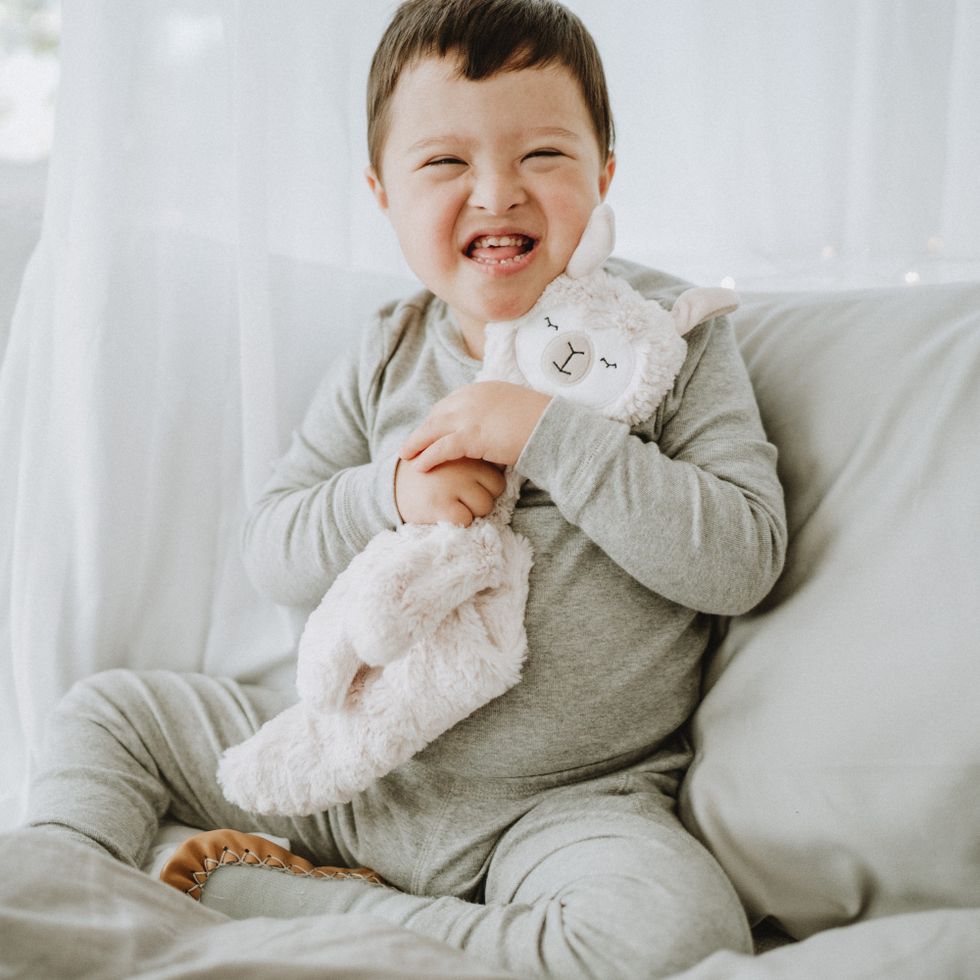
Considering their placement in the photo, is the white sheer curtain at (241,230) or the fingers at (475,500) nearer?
the fingers at (475,500)

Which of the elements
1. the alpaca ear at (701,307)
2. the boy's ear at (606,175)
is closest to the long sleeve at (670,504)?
the alpaca ear at (701,307)

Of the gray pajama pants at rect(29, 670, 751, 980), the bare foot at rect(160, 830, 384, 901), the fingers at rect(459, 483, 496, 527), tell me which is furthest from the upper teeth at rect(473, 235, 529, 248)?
the bare foot at rect(160, 830, 384, 901)

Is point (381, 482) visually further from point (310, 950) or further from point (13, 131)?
point (13, 131)

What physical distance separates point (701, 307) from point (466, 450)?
243mm

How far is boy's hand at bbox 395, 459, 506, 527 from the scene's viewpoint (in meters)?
0.79

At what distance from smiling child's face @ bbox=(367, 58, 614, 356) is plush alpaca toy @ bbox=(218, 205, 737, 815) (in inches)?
1.2

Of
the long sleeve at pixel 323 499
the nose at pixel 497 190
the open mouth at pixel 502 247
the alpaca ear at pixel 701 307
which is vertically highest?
the nose at pixel 497 190

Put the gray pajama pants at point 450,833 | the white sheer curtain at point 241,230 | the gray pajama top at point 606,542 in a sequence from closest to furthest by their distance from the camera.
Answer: the gray pajama pants at point 450,833
the gray pajama top at point 606,542
the white sheer curtain at point 241,230

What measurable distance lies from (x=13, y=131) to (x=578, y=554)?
839 mm

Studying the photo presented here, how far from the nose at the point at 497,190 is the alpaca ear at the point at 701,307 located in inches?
6.7

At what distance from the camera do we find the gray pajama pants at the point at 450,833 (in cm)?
65

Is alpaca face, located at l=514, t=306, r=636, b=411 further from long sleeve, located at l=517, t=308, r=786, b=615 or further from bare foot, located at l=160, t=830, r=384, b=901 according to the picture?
bare foot, located at l=160, t=830, r=384, b=901

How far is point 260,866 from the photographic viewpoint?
0.80 m

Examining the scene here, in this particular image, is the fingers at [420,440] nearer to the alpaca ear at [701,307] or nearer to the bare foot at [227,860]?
the alpaca ear at [701,307]
